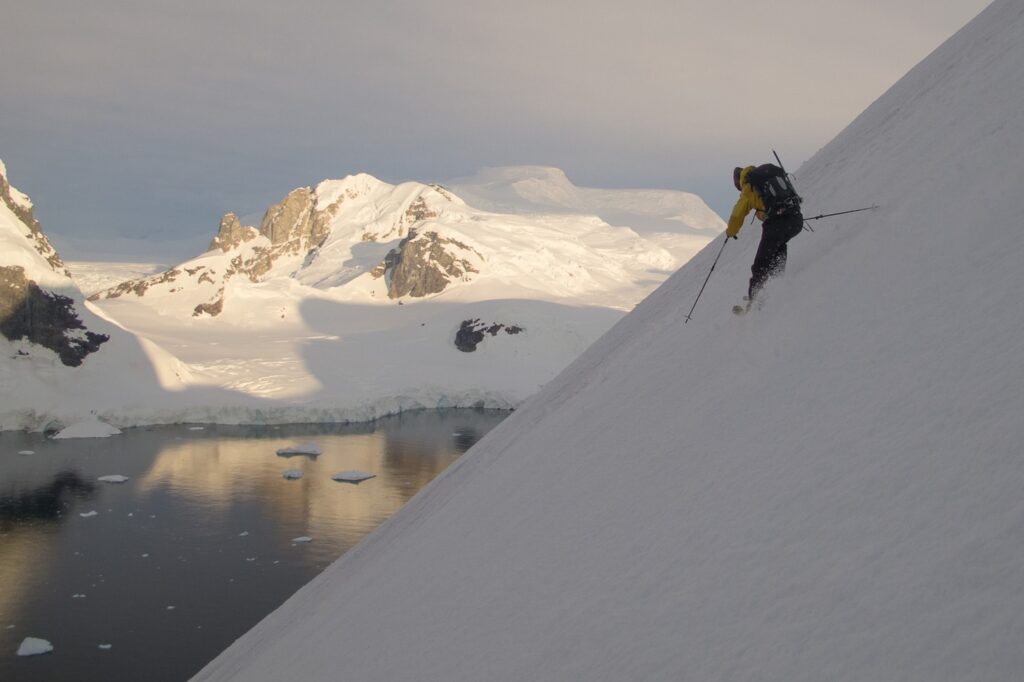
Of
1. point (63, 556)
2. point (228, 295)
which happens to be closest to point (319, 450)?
point (63, 556)

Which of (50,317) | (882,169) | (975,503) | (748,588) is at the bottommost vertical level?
(748,588)

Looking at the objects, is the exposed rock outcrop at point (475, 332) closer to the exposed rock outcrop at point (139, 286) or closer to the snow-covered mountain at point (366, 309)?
the snow-covered mountain at point (366, 309)

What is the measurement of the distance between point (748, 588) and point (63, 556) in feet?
77.7

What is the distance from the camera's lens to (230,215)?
107875mm

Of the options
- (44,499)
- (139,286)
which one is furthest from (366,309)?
(44,499)

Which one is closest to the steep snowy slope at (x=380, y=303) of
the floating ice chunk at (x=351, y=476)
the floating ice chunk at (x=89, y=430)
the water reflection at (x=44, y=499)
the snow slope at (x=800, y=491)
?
the floating ice chunk at (x=89, y=430)

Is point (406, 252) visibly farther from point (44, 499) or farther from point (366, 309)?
point (44, 499)

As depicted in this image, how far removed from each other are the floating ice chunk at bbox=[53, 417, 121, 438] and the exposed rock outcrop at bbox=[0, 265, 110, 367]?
6.39 m

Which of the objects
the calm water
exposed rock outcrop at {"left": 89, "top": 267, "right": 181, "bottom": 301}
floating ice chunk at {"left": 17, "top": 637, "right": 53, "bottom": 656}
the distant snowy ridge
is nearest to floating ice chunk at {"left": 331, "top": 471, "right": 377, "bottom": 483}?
the calm water

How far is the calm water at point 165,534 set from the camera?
55.2 feet

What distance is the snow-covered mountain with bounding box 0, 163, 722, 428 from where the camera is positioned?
1800 inches

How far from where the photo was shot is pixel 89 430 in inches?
1503

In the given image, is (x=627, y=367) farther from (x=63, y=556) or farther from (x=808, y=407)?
(x=63, y=556)

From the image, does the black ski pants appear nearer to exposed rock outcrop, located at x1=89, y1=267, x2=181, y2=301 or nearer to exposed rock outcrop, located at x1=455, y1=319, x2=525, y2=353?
exposed rock outcrop, located at x1=455, y1=319, x2=525, y2=353
